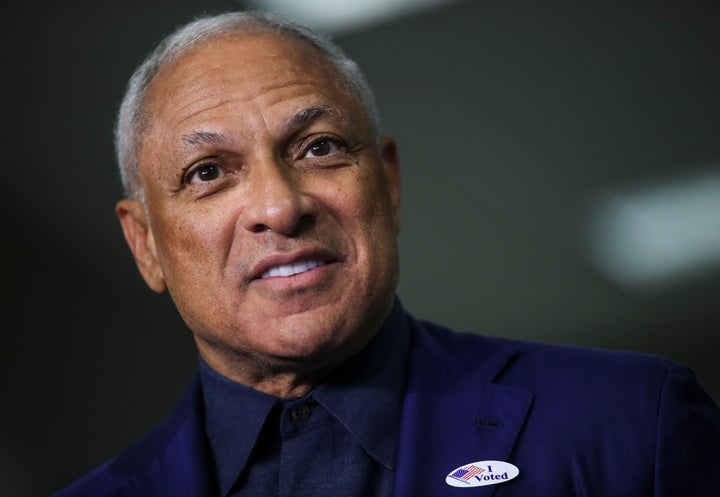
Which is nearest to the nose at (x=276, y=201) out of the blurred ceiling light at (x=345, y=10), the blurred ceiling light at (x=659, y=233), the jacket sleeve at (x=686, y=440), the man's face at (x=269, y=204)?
the man's face at (x=269, y=204)

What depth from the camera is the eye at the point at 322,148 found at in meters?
2.31

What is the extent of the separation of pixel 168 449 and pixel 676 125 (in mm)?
3761

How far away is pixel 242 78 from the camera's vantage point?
2338mm

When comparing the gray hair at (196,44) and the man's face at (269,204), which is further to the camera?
the gray hair at (196,44)

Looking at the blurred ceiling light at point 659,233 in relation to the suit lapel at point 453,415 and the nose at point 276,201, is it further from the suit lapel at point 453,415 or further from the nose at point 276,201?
the nose at point 276,201

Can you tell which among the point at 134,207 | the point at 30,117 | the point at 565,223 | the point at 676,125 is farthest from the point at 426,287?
the point at 134,207

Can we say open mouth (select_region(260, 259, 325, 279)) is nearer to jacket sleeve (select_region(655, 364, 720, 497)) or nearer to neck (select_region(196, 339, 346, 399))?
neck (select_region(196, 339, 346, 399))

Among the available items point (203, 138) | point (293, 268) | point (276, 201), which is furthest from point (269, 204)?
point (203, 138)

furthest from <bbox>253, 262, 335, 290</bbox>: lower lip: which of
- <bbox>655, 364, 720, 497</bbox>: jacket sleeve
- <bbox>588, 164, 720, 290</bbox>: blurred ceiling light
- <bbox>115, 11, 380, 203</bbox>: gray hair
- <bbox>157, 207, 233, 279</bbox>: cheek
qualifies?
<bbox>588, 164, 720, 290</bbox>: blurred ceiling light

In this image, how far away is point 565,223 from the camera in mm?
5938

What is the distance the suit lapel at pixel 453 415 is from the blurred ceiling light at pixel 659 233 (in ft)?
11.5

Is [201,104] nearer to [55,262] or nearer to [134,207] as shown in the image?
[134,207]

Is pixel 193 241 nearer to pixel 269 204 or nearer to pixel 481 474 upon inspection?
pixel 269 204

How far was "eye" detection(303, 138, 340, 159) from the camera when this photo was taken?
231cm
